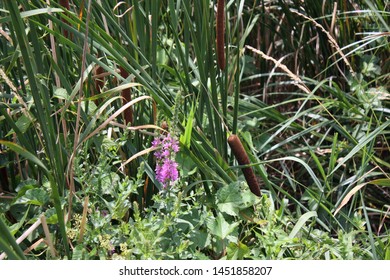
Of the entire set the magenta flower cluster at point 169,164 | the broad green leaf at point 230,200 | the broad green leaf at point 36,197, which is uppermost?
the magenta flower cluster at point 169,164

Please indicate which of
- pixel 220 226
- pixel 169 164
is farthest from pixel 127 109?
pixel 220 226

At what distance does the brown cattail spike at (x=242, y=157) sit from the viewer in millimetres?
1412

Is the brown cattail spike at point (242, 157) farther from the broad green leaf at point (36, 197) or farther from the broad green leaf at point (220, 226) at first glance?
the broad green leaf at point (36, 197)

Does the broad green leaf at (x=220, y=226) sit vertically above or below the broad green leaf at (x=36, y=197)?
below

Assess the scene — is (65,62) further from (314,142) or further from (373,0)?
(373,0)

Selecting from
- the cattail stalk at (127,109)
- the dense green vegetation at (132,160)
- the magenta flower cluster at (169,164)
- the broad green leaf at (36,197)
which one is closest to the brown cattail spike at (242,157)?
the dense green vegetation at (132,160)

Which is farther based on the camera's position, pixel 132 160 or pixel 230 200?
pixel 132 160

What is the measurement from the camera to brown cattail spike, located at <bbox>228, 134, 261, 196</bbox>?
141cm

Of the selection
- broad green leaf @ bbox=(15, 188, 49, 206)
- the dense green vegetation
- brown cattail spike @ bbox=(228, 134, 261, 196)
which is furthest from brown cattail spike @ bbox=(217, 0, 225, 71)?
broad green leaf @ bbox=(15, 188, 49, 206)

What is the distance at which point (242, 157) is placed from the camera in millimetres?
1444

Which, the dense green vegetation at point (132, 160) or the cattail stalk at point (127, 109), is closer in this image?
the dense green vegetation at point (132, 160)

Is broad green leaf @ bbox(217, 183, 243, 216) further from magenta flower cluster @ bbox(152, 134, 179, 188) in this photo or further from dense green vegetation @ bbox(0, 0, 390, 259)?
magenta flower cluster @ bbox(152, 134, 179, 188)

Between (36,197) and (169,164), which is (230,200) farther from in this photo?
(36,197)
